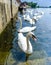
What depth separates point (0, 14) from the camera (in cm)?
1593

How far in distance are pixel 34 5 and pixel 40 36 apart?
44767 millimetres

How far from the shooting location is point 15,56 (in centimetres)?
1149

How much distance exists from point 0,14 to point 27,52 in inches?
217

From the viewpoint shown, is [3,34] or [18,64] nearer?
[18,64]

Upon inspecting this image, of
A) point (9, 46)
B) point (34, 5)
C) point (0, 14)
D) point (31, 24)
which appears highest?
point (0, 14)

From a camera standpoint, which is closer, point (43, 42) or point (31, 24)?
point (43, 42)

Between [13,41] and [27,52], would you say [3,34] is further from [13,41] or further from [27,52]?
[27,52]

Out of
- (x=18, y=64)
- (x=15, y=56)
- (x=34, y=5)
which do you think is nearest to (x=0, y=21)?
(x=15, y=56)

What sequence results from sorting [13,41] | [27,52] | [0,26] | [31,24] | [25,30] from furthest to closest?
[31,24] → [25,30] → [0,26] → [13,41] → [27,52]

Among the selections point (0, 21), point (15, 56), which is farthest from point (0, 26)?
point (15, 56)

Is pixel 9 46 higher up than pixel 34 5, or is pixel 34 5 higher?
pixel 9 46

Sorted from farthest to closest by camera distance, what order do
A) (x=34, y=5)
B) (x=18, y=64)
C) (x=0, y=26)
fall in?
1. (x=34, y=5)
2. (x=0, y=26)
3. (x=18, y=64)

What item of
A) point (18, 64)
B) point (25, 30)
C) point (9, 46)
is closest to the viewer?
point (18, 64)

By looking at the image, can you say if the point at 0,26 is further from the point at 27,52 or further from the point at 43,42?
the point at 27,52
